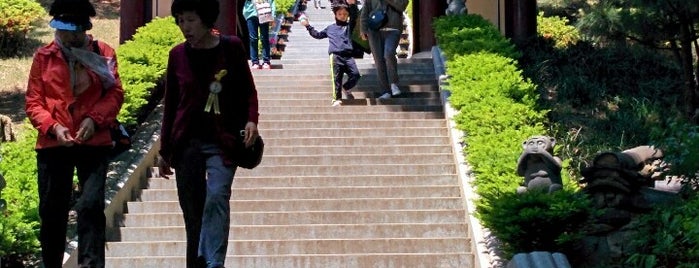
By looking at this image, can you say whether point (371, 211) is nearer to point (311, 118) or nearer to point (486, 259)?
point (486, 259)

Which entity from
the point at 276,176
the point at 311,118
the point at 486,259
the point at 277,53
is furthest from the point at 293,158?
the point at 277,53

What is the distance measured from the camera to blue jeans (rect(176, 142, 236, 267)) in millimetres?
6324

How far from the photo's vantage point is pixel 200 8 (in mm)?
6465

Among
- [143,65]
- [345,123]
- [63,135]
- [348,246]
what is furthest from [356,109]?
[63,135]

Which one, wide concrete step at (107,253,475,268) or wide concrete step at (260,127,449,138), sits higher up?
wide concrete step at (260,127,449,138)

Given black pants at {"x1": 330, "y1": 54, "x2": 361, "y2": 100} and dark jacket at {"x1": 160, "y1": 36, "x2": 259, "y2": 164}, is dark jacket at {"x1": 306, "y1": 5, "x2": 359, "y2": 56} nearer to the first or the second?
black pants at {"x1": 330, "y1": 54, "x2": 361, "y2": 100}

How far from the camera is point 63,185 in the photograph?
7.05 meters

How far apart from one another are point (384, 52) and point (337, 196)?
3.74 meters

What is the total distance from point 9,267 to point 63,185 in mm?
1191

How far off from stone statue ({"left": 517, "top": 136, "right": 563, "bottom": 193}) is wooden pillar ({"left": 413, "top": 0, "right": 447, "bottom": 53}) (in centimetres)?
1031

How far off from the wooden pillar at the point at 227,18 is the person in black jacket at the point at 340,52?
15.5ft

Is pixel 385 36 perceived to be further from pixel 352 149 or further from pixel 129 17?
pixel 129 17

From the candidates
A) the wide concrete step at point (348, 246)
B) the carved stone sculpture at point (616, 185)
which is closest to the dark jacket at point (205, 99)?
the carved stone sculpture at point (616, 185)

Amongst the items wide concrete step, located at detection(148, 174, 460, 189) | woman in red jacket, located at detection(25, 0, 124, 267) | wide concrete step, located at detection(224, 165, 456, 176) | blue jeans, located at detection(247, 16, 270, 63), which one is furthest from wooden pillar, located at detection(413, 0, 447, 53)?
woman in red jacket, located at detection(25, 0, 124, 267)
